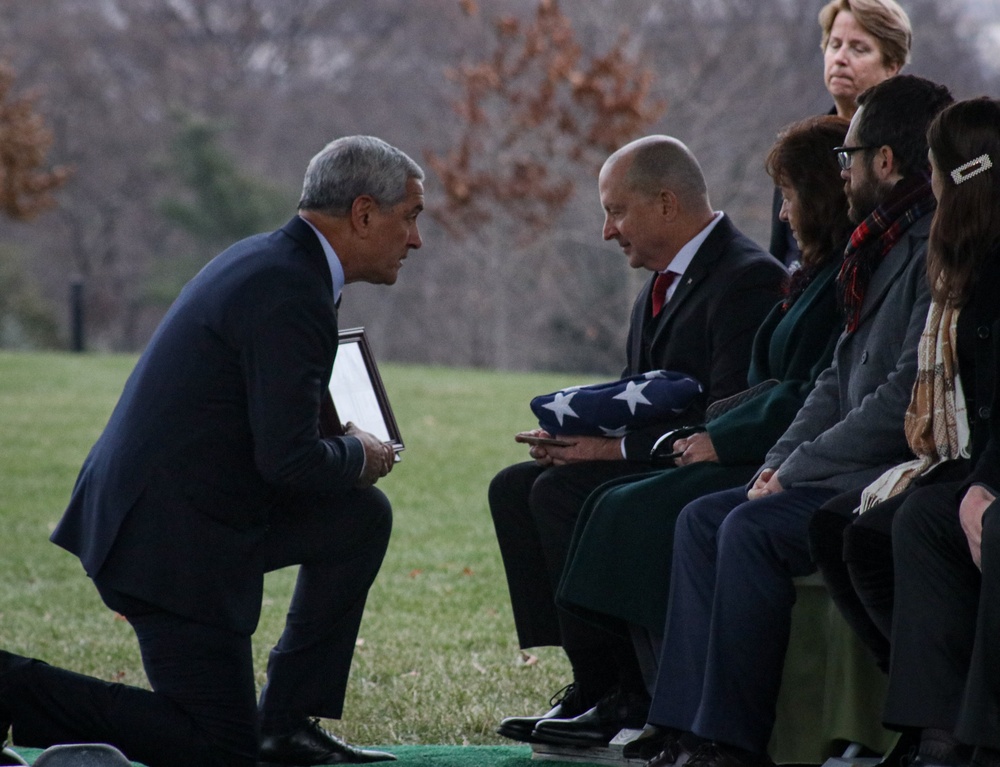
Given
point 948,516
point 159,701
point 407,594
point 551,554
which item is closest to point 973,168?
point 948,516

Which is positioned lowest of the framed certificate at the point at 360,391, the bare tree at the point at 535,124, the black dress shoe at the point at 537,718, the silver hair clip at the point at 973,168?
the black dress shoe at the point at 537,718

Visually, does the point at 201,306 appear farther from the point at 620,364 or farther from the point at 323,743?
the point at 620,364

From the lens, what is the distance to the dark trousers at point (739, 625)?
3.44m

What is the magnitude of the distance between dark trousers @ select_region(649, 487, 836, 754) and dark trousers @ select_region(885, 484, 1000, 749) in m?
0.39

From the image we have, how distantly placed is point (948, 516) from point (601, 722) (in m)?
1.34

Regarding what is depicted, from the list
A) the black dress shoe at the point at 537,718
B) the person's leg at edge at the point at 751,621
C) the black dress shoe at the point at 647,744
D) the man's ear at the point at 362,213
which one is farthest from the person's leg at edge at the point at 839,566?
the man's ear at the point at 362,213

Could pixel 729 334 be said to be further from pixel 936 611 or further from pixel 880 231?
pixel 936 611

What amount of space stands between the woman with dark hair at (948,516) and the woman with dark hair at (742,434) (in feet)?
1.84

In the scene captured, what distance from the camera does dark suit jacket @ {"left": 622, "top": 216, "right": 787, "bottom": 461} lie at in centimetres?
420

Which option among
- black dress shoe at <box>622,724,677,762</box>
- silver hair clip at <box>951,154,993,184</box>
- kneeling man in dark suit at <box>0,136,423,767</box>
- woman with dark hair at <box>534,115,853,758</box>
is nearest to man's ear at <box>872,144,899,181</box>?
woman with dark hair at <box>534,115,853,758</box>

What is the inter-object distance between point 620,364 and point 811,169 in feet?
77.4

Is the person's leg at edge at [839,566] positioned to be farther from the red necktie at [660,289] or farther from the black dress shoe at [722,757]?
the red necktie at [660,289]

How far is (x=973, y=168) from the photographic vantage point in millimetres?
3279

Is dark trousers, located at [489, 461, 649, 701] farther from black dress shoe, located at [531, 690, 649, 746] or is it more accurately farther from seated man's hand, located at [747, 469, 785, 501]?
seated man's hand, located at [747, 469, 785, 501]
